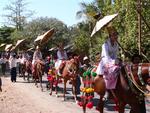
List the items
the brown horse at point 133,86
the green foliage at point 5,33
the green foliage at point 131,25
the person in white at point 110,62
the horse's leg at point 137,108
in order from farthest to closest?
the green foliage at point 5,33
the green foliage at point 131,25
the person in white at point 110,62
the horse's leg at point 137,108
the brown horse at point 133,86

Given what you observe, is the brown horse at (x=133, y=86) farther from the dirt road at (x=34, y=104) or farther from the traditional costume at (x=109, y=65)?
the dirt road at (x=34, y=104)

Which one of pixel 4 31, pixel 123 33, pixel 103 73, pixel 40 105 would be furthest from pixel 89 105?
pixel 4 31

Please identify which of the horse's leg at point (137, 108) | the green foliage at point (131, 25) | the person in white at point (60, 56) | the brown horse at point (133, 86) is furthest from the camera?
the green foliage at point (131, 25)

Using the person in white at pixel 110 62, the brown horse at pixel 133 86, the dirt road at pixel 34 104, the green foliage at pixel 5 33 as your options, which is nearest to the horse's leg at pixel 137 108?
the brown horse at pixel 133 86

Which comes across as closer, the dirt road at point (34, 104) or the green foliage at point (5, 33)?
the dirt road at point (34, 104)

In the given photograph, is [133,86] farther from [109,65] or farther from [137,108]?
[109,65]

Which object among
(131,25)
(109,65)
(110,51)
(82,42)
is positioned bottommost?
(109,65)

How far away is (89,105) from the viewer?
12.3 m

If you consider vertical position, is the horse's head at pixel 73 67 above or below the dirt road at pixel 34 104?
above

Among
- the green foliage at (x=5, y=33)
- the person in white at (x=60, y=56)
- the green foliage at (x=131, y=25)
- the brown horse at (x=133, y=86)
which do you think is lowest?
the brown horse at (x=133, y=86)

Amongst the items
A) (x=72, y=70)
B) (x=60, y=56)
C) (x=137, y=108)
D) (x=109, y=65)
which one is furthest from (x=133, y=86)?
(x=60, y=56)

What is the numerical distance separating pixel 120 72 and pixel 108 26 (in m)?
1.27

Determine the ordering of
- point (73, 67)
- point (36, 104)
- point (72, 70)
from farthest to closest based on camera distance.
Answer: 1. point (72, 70)
2. point (73, 67)
3. point (36, 104)

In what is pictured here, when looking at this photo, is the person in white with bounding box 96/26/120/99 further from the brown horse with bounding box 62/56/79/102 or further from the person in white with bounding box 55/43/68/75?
the person in white with bounding box 55/43/68/75
